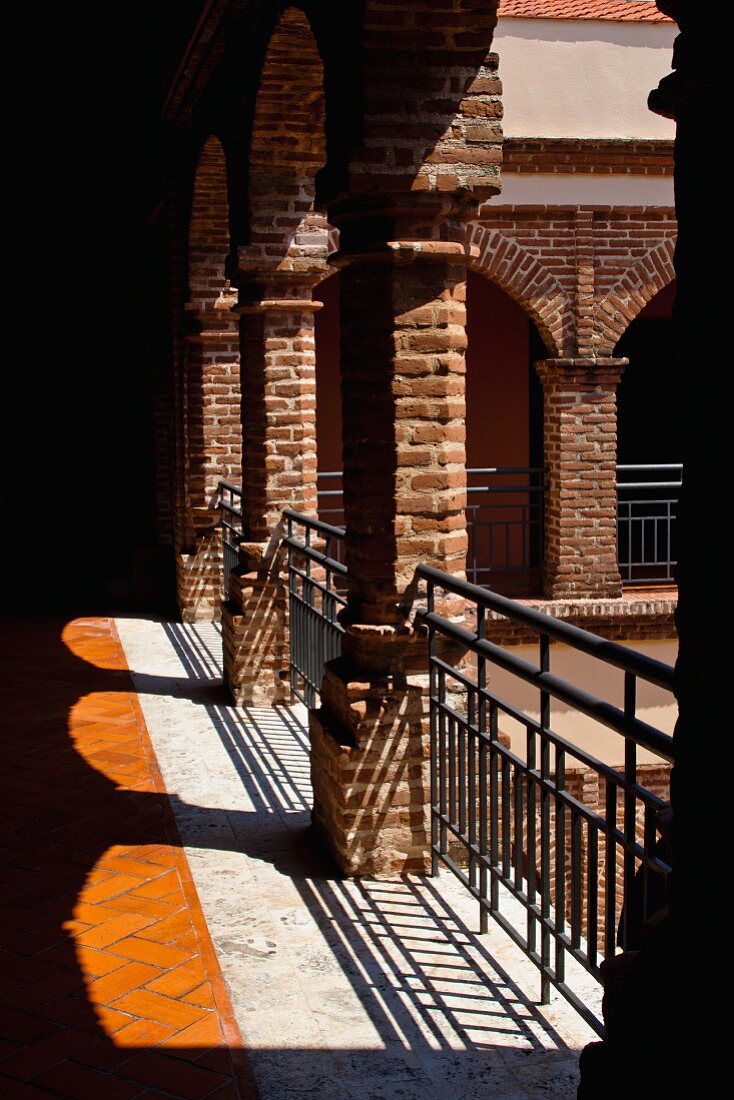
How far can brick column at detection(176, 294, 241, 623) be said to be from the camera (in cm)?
950

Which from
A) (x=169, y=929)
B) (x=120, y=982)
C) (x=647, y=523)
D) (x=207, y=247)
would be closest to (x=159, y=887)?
(x=169, y=929)

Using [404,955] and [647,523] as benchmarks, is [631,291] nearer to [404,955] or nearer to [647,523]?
[647,523]

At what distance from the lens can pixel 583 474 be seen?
38.4ft

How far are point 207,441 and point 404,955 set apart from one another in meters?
6.41

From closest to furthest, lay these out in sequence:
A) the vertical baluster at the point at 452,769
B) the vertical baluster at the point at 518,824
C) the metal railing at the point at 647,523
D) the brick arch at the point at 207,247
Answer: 1. the vertical baluster at the point at 518,824
2. the vertical baluster at the point at 452,769
3. the brick arch at the point at 207,247
4. the metal railing at the point at 647,523

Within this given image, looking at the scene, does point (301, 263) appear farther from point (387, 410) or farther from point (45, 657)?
point (45, 657)

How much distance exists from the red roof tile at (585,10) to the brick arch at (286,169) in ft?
19.0

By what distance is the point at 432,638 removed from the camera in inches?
174

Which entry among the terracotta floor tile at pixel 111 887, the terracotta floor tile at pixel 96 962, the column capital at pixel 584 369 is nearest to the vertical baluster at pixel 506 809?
the terracotta floor tile at pixel 96 962

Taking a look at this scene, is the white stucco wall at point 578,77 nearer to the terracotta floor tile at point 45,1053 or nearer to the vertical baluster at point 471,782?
the vertical baluster at point 471,782

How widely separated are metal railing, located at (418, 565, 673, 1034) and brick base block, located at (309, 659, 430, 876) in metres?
0.08

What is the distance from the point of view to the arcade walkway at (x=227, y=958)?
3.17 meters

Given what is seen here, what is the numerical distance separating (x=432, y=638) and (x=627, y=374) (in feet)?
34.8

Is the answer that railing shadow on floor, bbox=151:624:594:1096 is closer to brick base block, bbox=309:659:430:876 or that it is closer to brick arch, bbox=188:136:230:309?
brick base block, bbox=309:659:430:876
